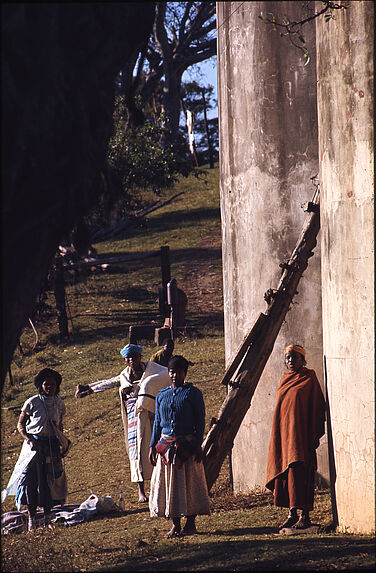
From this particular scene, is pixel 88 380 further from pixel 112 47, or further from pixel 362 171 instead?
pixel 112 47

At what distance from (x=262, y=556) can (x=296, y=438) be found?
1.87 metres

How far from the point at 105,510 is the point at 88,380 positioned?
728 centimetres

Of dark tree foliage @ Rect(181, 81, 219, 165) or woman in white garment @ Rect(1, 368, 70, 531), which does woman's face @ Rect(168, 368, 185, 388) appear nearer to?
woman in white garment @ Rect(1, 368, 70, 531)

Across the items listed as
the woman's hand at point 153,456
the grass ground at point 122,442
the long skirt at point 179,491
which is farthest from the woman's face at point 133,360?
the long skirt at point 179,491

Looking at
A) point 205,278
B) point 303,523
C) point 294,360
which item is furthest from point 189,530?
point 205,278

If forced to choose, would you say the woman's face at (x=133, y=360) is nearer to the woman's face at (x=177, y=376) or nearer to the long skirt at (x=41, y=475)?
the long skirt at (x=41, y=475)

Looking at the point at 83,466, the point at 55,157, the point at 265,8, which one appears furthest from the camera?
the point at 83,466

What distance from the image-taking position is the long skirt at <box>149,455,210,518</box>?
7996 mm

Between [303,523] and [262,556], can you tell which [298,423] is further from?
[262,556]

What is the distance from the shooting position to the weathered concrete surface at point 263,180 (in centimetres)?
1028

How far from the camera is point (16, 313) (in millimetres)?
4660

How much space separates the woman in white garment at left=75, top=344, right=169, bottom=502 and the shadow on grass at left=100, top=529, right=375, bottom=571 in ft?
8.96

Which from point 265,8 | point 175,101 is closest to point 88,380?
point 265,8

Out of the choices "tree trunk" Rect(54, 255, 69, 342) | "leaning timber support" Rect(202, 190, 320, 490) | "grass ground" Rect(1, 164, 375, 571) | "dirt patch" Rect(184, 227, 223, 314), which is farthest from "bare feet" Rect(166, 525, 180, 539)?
"dirt patch" Rect(184, 227, 223, 314)
